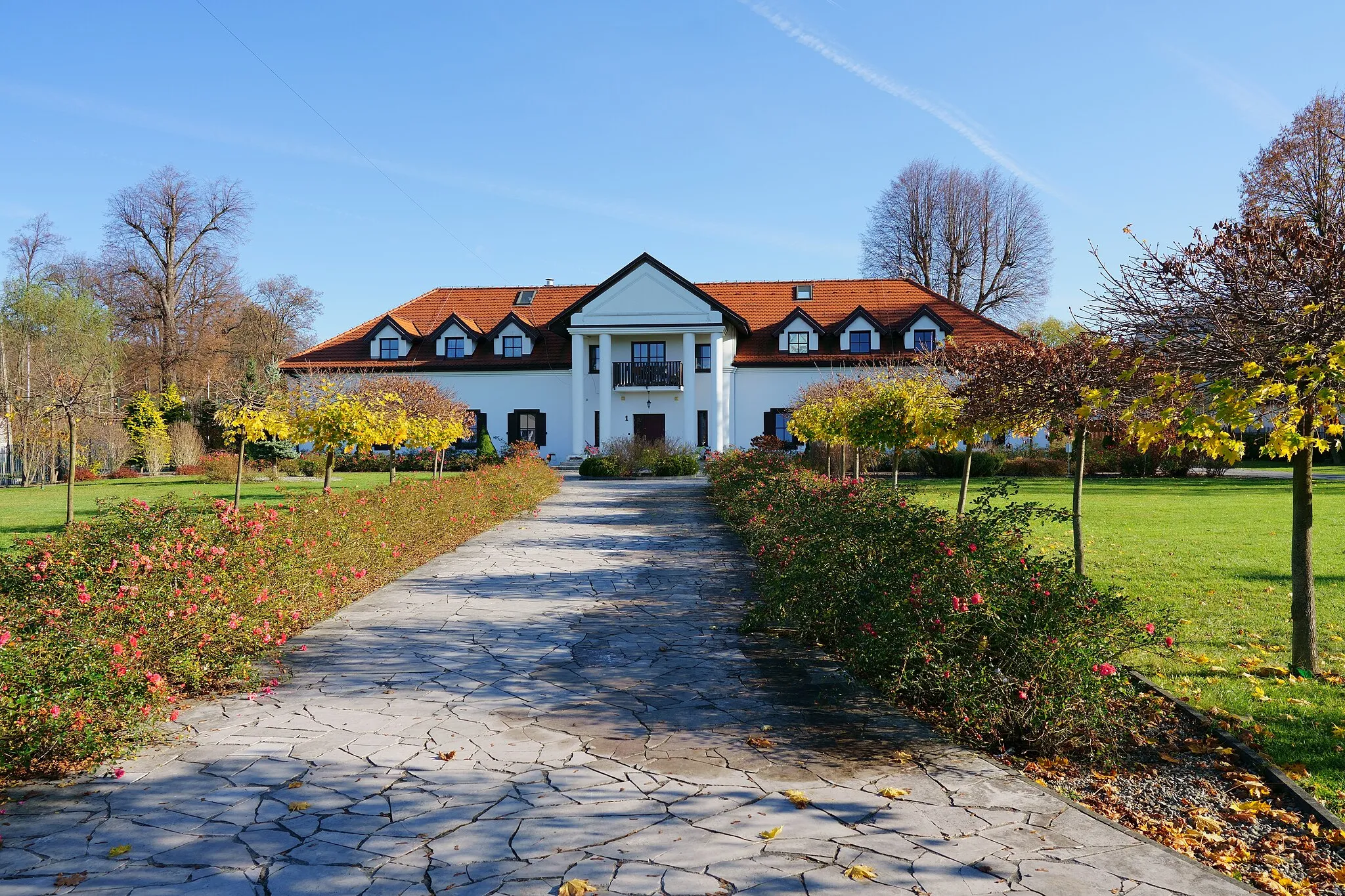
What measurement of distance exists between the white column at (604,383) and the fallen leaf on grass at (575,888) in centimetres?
3247

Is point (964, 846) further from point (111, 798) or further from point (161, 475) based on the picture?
point (161, 475)

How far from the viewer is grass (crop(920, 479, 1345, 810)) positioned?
519cm

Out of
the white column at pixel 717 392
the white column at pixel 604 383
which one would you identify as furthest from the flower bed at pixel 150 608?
the white column at pixel 717 392

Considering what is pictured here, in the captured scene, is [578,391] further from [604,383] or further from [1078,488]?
[1078,488]

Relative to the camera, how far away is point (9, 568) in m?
6.29

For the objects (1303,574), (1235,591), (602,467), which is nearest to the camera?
(1303,574)

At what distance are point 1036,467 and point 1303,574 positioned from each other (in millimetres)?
25522

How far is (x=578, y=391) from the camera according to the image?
1419 inches

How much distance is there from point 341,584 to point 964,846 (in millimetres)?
6784

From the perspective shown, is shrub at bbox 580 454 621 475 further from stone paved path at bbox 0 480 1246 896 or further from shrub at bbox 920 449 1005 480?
stone paved path at bbox 0 480 1246 896

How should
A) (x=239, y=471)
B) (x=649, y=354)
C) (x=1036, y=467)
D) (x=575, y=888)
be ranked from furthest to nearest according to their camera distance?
(x=649, y=354) → (x=1036, y=467) → (x=239, y=471) → (x=575, y=888)

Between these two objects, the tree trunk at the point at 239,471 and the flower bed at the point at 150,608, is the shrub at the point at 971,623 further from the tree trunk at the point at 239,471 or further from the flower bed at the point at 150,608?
the tree trunk at the point at 239,471

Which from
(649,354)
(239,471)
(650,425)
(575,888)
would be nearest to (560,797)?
(575,888)

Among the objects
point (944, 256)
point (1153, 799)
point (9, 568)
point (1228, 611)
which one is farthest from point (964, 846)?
point (944, 256)
